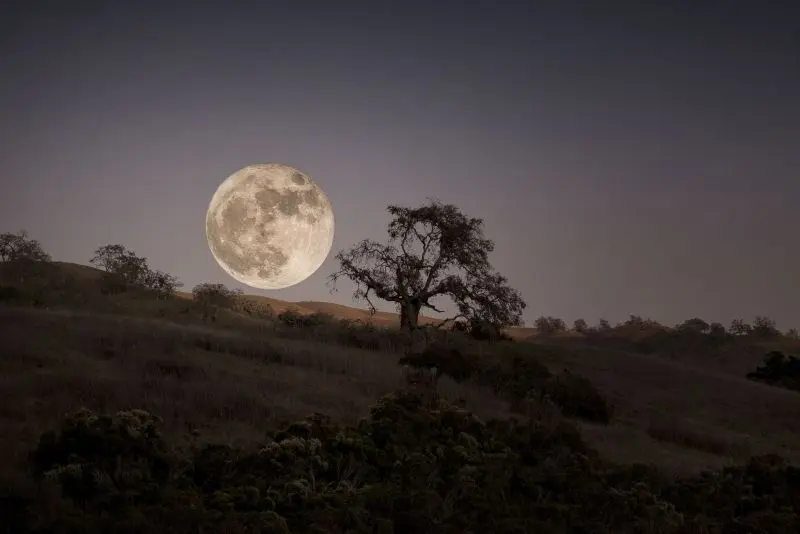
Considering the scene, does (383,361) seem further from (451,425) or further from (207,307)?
(207,307)

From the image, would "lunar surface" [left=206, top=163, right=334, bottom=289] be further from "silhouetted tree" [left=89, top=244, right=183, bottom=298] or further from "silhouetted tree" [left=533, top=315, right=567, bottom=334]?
"silhouetted tree" [left=533, top=315, right=567, bottom=334]

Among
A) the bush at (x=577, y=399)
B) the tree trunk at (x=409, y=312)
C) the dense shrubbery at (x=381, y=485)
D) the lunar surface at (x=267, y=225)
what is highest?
the lunar surface at (x=267, y=225)

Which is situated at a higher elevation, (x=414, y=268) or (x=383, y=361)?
(x=414, y=268)

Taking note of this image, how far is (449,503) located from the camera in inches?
347

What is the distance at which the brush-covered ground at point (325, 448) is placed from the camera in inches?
316

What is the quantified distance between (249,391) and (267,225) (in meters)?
19.4

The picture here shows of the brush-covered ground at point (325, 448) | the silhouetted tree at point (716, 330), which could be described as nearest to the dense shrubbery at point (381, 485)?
the brush-covered ground at point (325, 448)

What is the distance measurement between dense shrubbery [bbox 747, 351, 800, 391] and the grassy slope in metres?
6.81

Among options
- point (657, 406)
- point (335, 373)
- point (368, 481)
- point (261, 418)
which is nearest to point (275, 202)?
point (335, 373)

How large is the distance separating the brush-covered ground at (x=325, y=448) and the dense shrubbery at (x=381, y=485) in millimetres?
27

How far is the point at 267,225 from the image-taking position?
106 feet

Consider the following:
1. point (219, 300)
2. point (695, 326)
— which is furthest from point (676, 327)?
point (219, 300)

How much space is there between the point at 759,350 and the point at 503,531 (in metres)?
56.5

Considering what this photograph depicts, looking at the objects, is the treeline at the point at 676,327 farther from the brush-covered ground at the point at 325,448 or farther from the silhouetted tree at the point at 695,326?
the brush-covered ground at the point at 325,448
